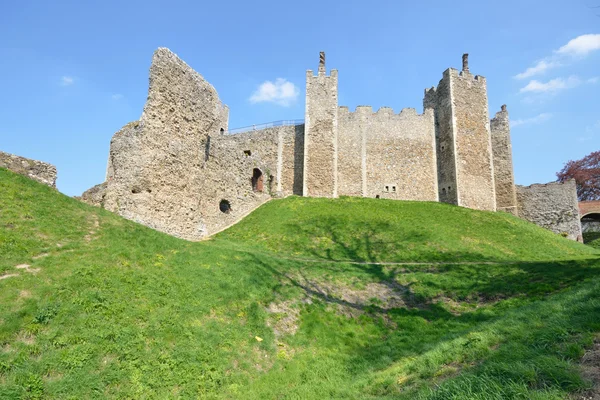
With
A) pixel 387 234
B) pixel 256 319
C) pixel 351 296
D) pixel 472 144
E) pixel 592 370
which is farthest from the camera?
pixel 472 144

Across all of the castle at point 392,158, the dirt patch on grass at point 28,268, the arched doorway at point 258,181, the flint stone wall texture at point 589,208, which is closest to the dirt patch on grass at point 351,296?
the dirt patch on grass at point 28,268

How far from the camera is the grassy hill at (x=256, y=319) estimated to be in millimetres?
6570

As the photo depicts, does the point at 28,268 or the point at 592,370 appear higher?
the point at 28,268

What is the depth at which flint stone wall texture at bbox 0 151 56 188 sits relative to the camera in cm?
1348

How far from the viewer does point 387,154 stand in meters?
35.5

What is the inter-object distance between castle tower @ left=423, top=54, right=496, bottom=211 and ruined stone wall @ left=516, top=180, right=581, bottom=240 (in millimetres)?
5385

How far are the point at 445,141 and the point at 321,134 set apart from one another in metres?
12.5

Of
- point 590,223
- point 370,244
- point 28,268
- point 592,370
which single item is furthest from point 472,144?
point 28,268

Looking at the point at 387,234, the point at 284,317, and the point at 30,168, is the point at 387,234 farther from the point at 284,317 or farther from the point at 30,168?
the point at 30,168

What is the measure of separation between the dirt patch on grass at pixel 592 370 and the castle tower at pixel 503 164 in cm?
3572

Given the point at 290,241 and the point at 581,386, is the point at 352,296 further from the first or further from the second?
the point at 581,386

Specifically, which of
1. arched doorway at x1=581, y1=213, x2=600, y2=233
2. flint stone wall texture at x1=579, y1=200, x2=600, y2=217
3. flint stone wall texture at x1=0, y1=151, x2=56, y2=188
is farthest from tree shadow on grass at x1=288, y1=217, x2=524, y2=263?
arched doorway at x1=581, y1=213, x2=600, y2=233

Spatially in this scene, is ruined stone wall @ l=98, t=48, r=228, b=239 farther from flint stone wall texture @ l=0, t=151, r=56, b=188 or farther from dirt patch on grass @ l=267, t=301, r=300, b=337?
dirt patch on grass @ l=267, t=301, r=300, b=337

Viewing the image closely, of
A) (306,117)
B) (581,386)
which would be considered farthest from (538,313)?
(306,117)
